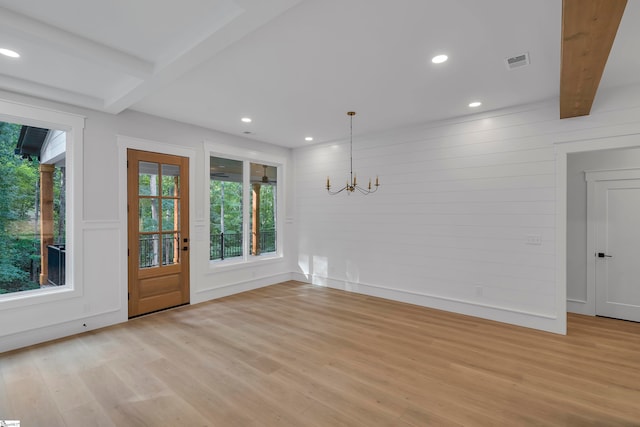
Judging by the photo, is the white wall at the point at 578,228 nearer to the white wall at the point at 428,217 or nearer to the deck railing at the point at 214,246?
the white wall at the point at 428,217

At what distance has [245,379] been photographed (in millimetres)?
2738

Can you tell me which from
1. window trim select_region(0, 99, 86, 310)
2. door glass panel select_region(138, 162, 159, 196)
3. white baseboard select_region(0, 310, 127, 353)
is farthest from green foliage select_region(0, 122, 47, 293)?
door glass panel select_region(138, 162, 159, 196)

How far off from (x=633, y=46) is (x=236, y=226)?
5764 millimetres

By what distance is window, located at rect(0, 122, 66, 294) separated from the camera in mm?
3441

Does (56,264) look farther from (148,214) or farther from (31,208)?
(148,214)

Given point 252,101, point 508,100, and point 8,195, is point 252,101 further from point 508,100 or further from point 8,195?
point 508,100

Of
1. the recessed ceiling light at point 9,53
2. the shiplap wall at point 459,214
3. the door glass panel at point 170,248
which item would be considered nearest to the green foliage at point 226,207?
the door glass panel at point 170,248

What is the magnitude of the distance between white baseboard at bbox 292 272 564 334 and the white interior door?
4.30 ft

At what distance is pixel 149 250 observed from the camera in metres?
4.46

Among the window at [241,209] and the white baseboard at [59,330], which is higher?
the window at [241,209]

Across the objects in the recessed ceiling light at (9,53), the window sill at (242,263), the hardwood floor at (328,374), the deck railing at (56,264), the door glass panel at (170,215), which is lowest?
the hardwood floor at (328,374)

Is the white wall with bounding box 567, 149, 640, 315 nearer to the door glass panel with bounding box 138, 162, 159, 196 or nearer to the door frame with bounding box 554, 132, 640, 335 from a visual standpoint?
the door frame with bounding box 554, 132, 640, 335

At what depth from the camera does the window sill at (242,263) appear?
5340 mm

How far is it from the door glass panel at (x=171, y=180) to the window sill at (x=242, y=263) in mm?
1431
